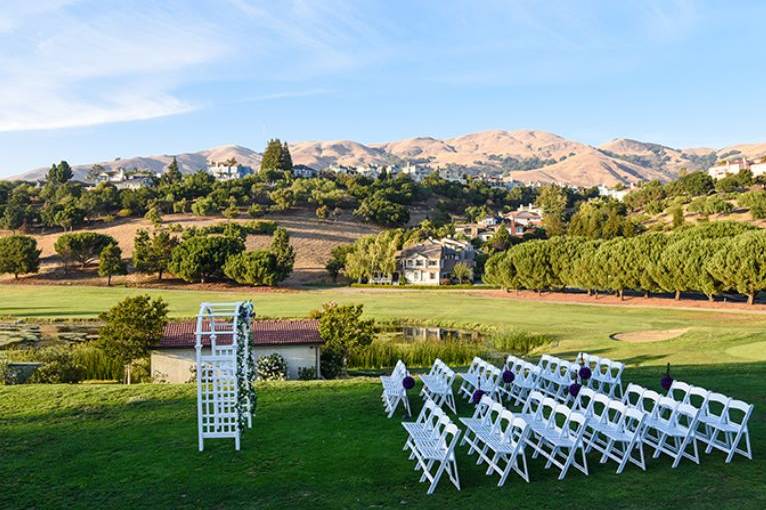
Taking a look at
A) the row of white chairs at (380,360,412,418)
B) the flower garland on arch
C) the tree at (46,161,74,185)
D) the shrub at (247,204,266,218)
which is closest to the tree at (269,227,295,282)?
the shrub at (247,204,266,218)

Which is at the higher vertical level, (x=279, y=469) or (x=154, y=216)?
(x=154, y=216)

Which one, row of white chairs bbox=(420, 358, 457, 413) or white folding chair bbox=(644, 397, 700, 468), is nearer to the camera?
white folding chair bbox=(644, 397, 700, 468)

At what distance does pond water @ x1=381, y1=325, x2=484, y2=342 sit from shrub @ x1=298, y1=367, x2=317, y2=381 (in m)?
14.6

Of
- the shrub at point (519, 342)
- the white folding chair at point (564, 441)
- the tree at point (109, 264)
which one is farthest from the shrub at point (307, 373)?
the tree at point (109, 264)

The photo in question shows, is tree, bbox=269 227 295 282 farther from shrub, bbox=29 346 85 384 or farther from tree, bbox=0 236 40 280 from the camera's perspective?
shrub, bbox=29 346 85 384

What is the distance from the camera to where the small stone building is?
81.5 feet

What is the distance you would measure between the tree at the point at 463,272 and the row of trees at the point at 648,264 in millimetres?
12245

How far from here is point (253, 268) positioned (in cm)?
7862

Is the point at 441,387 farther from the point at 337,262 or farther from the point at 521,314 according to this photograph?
the point at 337,262

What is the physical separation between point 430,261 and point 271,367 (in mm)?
69631

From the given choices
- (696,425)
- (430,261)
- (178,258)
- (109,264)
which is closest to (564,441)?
(696,425)

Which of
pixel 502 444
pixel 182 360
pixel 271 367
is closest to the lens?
pixel 502 444

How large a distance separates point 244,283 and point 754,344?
6371 centimetres

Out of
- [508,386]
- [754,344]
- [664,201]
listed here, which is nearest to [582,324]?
[754,344]
